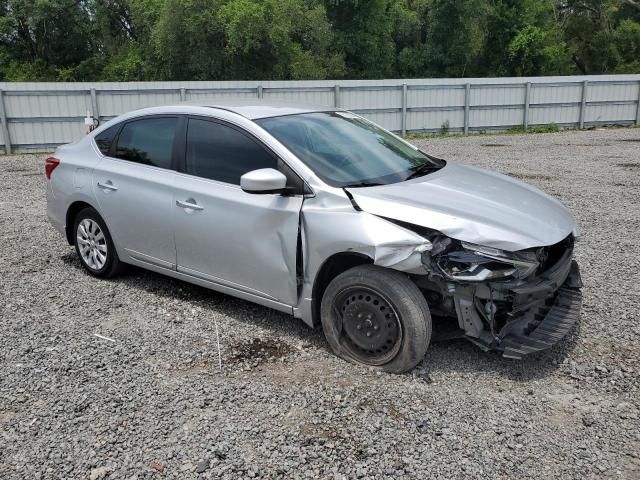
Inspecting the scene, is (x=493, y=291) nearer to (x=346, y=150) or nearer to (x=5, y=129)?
(x=346, y=150)

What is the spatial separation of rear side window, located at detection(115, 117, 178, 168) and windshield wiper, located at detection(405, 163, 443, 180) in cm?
194

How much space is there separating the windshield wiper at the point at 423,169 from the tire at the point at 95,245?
9.05ft

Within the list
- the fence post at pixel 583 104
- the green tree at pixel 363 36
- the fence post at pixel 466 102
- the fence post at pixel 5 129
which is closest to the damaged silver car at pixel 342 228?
the fence post at pixel 5 129

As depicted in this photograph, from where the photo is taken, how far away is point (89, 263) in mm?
5742

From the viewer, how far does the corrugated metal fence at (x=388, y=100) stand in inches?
669

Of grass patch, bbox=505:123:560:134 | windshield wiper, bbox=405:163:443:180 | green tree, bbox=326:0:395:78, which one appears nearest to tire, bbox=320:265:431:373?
windshield wiper, bbox=405:163:443:180

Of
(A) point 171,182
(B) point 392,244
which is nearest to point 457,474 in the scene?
(B) point 392,244

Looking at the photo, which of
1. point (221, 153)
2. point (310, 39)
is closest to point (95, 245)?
point (221, 153)

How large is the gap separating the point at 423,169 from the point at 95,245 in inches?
121

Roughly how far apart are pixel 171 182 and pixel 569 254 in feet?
9.76

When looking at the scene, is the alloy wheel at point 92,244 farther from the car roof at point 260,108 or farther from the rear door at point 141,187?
the car roof at point 260,108

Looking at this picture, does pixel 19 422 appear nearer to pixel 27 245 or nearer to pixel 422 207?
pixel 422 207

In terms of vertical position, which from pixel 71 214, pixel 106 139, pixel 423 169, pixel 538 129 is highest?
pixel 106 139

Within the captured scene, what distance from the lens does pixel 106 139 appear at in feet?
18.1
